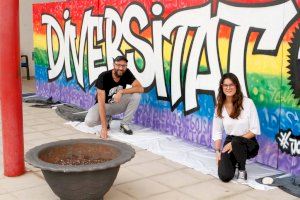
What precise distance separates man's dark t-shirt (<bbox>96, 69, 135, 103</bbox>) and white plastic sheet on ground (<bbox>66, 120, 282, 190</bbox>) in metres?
0.74

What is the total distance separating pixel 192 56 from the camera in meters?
7.09

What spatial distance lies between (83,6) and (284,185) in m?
6.43

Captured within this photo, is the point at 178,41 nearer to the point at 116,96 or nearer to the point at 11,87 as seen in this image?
the point at 116,96

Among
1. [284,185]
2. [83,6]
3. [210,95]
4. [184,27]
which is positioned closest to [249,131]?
[284,185]

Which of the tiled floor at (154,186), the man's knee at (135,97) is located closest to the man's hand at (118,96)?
the man's knee at (135,97)

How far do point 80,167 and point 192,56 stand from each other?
11.3 ft

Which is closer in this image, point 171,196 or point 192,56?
point 171,196

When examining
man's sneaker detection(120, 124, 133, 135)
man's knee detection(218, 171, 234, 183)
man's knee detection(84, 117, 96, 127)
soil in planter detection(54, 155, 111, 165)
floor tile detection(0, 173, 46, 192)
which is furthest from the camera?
man's knee detection(84, 117, 96, 127)

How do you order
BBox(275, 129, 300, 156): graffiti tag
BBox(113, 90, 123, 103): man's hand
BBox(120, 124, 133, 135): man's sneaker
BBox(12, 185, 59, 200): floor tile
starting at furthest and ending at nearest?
BBox(120, 124, 133, 135): man's sneaker < BBox(113, 90, 123, 103): man's hand < BBox(275, 129, 300, 156): graffiti tag < BBox(12, 185, 59, 200): floor tile

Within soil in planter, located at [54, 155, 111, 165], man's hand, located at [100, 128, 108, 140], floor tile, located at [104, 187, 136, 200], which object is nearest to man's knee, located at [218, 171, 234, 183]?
floor tile, located at [104, 187, 136, 200]

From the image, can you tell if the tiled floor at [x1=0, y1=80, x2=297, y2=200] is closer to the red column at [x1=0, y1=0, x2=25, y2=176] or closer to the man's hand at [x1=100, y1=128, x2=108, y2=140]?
the red column at [x1=0, y1=0, x2=25, y2=176]

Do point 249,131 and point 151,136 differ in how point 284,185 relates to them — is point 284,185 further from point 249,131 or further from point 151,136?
point 151,136

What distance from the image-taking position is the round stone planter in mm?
4227

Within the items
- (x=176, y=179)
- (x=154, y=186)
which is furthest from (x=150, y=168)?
(x=154, y=186)
